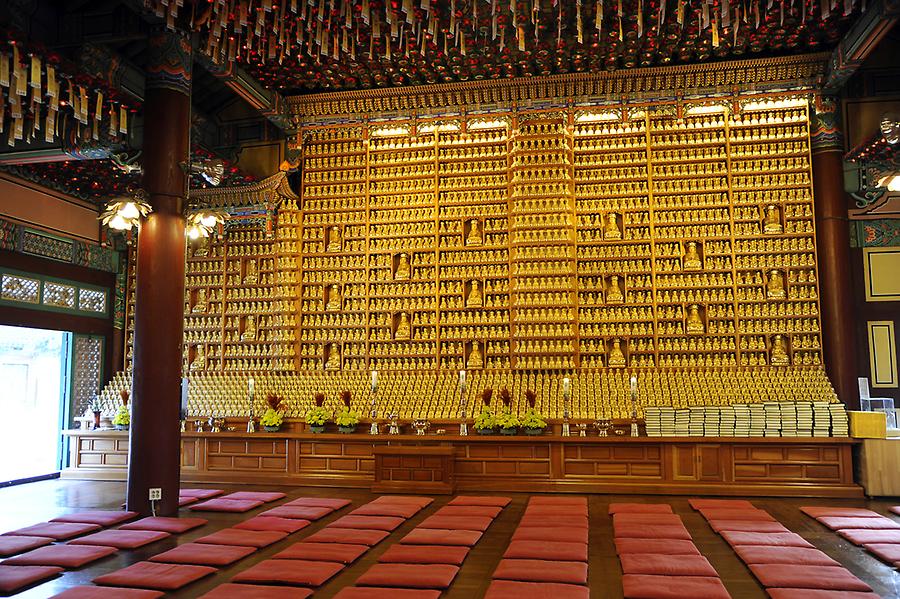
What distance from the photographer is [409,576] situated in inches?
191

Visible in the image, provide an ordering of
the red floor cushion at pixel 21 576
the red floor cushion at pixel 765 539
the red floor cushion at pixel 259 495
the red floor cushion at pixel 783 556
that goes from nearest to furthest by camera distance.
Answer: the red floor cushion at pixel 21 576 < the red floor cushion at pixel 783 556 < the red floor cushion at pixel 765 539 < the red floor cushion at pixel 259 495

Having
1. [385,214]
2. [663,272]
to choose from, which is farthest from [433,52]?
[663,272]

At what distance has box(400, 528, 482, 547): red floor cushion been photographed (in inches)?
231

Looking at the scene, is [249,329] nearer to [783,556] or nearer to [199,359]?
[199,359]

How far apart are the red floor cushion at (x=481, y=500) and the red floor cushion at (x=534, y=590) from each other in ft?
10.1

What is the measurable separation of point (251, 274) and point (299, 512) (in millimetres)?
5287

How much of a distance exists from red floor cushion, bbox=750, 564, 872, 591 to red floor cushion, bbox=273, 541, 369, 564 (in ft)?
9.71

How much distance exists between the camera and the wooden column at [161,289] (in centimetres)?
729

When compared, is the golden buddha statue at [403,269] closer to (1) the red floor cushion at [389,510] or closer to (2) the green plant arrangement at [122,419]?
(1) the red floor cushion at [389,510]

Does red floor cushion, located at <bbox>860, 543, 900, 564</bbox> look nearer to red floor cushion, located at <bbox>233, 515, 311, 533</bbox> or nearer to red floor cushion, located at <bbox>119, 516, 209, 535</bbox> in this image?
red floor cushion, located at <bbox>233, 515, 311, 533</bbox>

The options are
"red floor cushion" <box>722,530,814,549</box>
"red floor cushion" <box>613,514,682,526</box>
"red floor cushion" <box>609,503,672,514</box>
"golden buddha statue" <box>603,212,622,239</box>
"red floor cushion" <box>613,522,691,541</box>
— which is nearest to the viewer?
"red floor cushion" <box>722,530,814,549</box>

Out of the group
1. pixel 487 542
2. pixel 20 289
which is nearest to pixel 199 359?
pixel 20 289

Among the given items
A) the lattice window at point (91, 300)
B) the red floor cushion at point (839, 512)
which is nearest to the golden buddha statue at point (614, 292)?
the red floor cushion at point (839, 512)

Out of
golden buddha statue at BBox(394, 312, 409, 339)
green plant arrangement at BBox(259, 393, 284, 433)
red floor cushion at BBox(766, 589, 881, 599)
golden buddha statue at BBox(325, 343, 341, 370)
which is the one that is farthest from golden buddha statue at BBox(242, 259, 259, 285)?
red floor cushion at BBox(766, 589, 881, 599)
